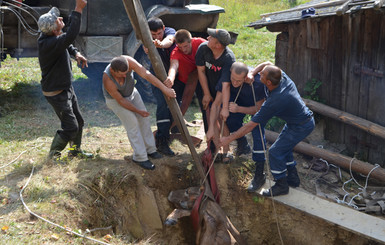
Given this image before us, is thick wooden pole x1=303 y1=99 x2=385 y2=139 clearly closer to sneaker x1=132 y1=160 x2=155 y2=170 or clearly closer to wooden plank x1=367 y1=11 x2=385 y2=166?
wooden plank x1=367 y1=11 x2=385 y2=166

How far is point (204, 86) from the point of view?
6.07 meters

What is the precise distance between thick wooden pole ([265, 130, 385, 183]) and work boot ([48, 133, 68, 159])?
11.1 feet

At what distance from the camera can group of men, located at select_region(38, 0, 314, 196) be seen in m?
5.43

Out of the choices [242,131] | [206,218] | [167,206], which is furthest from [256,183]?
[167,206]

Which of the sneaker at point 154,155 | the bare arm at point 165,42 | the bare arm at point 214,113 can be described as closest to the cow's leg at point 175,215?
the sneaker at point 154,155

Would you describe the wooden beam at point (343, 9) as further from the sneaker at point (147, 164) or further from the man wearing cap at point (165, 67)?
the sneaker at point (147, 164)

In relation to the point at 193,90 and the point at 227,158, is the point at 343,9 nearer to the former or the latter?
the point at 193,90

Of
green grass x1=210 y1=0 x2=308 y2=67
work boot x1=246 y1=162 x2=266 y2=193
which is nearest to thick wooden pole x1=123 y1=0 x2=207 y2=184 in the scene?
work boot x1=246 y1=162 x2=266 y2=193

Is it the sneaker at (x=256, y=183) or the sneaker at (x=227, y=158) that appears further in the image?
the sneaker at (x=227, y=158)

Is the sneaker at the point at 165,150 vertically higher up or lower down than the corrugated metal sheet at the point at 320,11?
lower down

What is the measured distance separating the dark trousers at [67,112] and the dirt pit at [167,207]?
0.46 m

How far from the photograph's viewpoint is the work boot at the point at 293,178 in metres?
6.30

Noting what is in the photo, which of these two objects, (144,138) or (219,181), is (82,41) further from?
(219,181)

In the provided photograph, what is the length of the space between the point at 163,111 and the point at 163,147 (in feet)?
1.85
